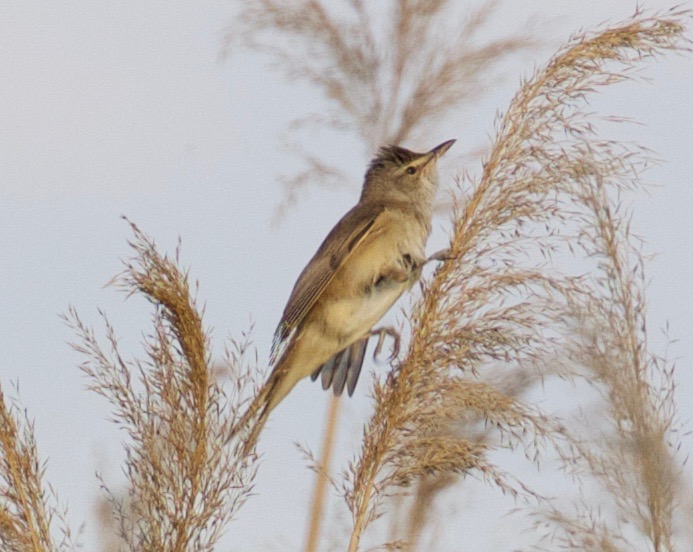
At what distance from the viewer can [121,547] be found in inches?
97.0

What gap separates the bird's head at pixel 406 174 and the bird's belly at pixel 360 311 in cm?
52

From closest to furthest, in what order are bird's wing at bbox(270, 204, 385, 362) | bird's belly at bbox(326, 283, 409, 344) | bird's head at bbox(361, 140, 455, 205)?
bird's wing at bbox(270, 204, 385, 362) → bird's belly at bbox(326, 283, 409, 344) → bird's head at bbox(361, 140, 455, 205)

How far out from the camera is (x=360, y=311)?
419cm

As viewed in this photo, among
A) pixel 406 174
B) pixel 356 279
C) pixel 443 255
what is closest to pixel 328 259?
pixel 356 279

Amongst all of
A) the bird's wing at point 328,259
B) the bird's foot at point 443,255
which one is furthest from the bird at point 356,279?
the bird's foot at point 443,255

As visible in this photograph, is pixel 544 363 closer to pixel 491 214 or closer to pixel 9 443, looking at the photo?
pixel 491 214

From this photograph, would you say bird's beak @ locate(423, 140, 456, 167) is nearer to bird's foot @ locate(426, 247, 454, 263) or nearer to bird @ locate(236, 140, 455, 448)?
bird @ locate(236, 140, 455, 448)

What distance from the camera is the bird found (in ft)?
13.2

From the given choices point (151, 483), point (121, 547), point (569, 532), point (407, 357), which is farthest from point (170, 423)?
point (569, 532)

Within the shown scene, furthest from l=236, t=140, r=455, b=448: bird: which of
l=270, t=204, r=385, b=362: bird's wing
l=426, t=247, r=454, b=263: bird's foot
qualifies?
l=426, t=247, r=454, b=263: bird's foot

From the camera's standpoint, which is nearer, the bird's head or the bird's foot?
the bird's foot

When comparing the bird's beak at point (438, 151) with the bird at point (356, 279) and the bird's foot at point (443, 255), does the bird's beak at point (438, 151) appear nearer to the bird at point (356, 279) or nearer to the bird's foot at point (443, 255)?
the bird at point (356, 279)

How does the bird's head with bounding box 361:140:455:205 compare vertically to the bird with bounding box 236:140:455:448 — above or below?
above

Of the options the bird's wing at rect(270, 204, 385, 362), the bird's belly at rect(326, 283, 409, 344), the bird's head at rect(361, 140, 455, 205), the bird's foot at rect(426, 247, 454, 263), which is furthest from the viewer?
the bird's head at rect(361, 140, 455, 205)
